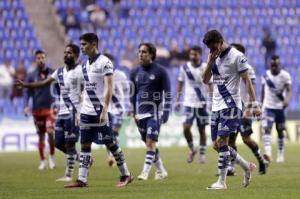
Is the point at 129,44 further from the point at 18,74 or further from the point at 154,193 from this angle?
the point at 154,193

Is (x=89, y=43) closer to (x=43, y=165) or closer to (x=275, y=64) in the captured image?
(x=43, y=165)

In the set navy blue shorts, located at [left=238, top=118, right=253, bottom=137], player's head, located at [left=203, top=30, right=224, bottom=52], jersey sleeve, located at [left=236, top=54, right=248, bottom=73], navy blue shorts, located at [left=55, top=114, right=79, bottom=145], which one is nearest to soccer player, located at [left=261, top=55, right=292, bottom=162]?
navy blue shorts, located at [left=238, top=118, right=253, bottom=137]

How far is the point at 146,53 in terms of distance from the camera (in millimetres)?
14773

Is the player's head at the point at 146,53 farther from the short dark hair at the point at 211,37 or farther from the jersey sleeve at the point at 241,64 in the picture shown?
the short dark hair at the point at 211,37

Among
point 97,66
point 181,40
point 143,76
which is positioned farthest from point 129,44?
point 97,66

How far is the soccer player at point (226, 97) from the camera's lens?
12344 millimetres

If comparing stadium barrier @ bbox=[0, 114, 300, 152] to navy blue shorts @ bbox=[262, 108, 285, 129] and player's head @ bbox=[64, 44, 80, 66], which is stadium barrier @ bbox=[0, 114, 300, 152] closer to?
navy blue shorts @ bbox=[262, 108, 285, 129]

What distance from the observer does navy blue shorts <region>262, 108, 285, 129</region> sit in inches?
802

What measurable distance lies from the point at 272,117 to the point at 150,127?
253 inches

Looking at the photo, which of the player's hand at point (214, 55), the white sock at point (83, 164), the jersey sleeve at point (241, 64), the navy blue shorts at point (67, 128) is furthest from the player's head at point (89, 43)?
the navy blue shorts at point (67, 128)

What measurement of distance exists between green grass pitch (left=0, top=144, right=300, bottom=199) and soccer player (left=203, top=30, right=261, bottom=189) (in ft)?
1.44

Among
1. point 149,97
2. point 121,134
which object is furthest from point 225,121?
point 121,134

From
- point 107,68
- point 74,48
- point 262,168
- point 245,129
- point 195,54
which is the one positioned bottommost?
point 262,168

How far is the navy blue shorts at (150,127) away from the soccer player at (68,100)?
1255 millimetres
